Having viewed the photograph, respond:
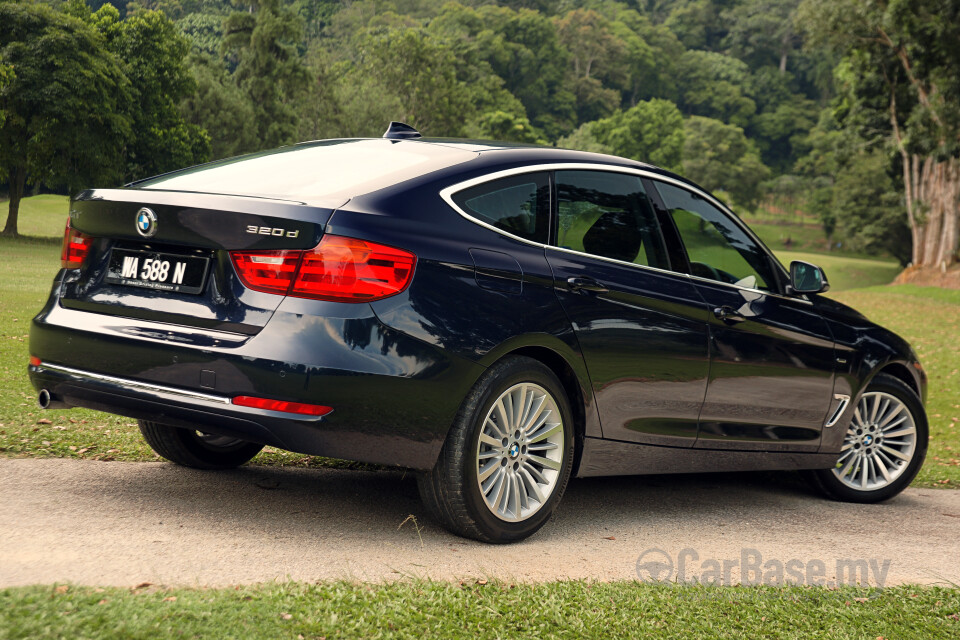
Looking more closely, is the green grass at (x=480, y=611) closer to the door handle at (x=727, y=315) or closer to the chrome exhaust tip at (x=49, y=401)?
the chrome exhaust tip at (x=49, y=401)

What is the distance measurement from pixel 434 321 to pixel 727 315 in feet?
6.67

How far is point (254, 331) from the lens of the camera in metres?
3.94

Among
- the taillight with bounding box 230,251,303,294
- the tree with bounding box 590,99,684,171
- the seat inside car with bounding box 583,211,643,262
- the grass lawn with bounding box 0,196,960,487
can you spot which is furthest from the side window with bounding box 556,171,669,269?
the tree with bounding box 590,99,684,171

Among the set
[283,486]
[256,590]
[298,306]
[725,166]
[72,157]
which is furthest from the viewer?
[725,166]

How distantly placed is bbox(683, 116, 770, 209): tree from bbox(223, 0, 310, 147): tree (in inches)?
2206

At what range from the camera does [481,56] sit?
133000mm

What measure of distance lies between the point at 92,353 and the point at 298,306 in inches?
39.4

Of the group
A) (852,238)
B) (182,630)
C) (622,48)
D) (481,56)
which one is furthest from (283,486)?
(622,48)

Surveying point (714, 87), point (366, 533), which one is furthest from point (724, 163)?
point (366, 533)

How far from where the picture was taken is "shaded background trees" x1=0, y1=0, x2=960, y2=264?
41.6 meters

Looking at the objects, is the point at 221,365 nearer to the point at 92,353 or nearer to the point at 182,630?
the point at 92,353

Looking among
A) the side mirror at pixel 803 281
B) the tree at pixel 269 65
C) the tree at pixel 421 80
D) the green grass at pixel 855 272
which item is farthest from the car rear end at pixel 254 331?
the tree at pixel 421 80

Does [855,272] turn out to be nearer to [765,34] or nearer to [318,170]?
[318,170]

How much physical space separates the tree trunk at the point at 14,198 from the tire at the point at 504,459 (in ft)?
148
